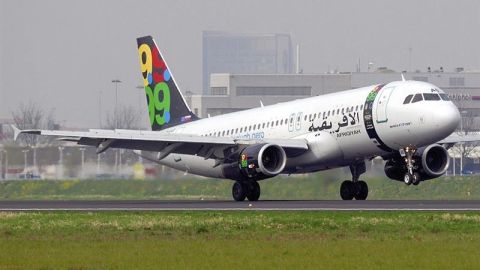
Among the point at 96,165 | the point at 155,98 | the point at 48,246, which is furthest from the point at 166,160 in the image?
the point at 48,246

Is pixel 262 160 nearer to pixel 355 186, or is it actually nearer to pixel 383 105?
pixel 355 186

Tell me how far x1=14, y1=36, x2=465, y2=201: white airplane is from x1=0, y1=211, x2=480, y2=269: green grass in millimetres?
10724

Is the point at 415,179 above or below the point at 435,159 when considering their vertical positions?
below

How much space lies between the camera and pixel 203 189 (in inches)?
2852

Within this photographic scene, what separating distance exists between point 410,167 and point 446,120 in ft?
9.01

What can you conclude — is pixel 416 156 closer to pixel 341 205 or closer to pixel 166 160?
pixel 341 205

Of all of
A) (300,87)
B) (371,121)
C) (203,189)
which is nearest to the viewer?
(371,121)

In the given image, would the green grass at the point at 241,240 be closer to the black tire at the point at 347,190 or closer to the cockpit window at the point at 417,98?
the cockpit window at the point at 417,98

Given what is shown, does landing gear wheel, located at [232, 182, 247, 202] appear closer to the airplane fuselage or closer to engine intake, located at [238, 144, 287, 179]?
the airplane fuselage

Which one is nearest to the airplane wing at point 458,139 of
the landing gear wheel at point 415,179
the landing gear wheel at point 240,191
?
the landing gear wheel at point 415,179

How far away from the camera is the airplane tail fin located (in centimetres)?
6312

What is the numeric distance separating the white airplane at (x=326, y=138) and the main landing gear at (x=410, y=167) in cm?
4

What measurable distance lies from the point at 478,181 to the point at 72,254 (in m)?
49.2

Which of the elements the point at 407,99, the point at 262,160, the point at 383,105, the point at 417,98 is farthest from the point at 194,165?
the point at 417,98
